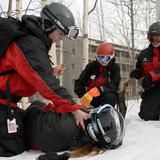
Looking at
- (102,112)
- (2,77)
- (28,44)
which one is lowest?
(102,112)

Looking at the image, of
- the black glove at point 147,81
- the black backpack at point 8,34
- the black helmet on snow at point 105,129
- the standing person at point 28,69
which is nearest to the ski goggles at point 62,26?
the standing person at point 28,69

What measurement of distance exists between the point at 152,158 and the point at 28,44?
1453 mm

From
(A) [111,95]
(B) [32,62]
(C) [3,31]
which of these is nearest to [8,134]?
(B) [32,62]

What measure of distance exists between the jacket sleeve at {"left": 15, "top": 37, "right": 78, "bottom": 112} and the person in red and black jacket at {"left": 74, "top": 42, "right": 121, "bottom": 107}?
5.67 ft

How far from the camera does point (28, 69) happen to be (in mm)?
3473

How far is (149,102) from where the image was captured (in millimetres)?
5574

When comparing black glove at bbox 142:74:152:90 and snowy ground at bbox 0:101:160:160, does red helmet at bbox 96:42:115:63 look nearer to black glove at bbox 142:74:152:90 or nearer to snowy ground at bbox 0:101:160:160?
black glove at bbox 142:74:152:90

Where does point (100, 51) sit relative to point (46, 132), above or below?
above

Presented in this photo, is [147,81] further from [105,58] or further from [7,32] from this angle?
[7,32]

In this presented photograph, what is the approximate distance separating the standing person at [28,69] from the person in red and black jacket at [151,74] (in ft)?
6.24

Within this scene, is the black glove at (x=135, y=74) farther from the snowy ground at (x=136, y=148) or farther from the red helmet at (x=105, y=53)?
the snowy ground at (x=136, y=148)

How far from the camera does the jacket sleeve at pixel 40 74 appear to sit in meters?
3.46

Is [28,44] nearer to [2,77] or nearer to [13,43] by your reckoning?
[13,43]

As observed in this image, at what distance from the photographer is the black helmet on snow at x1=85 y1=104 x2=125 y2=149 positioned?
3609mm
